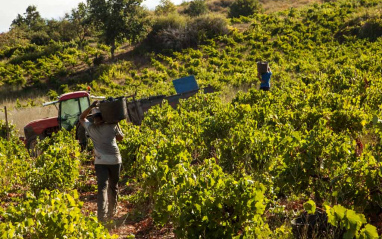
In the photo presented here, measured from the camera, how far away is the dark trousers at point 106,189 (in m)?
6.01

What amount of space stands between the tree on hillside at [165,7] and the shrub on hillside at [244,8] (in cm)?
861

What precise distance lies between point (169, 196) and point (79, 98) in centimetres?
702

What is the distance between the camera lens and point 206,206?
4145 millimetres

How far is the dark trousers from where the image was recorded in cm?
601

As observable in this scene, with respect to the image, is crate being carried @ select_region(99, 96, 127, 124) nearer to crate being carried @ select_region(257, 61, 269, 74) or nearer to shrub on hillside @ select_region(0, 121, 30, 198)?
shrub on hillside @ select_region(0, 121, 30, 198)

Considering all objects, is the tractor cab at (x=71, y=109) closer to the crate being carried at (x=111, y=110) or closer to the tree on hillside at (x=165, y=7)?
the crate being carried at (x=111, y=110)

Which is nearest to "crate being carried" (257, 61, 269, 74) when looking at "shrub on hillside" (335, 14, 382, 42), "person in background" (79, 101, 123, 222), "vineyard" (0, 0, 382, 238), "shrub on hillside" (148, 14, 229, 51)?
"vineyard" (0, 0, 382, 238)

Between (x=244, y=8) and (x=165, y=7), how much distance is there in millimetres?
11817

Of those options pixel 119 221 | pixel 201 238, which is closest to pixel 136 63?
pixel 119 221

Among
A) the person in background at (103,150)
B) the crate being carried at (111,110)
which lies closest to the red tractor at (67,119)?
the person in background at (103,150)

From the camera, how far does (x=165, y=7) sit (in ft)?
172

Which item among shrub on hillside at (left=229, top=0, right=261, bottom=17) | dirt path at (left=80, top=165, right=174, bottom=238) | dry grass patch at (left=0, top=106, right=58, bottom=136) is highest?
shrub on hillside at (left=229, top=0, right=261, bottom=17)

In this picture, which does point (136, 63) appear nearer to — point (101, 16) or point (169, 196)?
point (101, 16)

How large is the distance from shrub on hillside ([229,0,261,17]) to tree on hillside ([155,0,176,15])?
861cm
